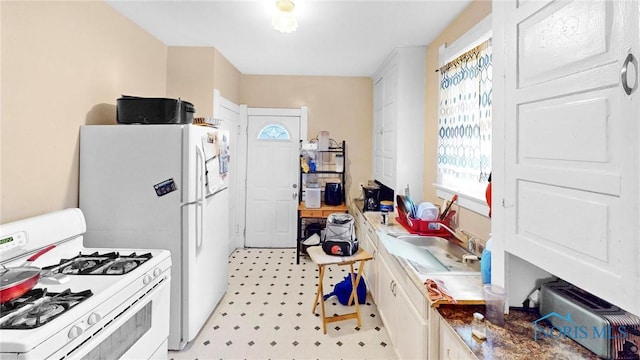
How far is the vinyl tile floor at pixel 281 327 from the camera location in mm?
2092

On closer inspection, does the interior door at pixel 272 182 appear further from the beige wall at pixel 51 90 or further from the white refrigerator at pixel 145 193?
the white refrigerator at pixel 145 193

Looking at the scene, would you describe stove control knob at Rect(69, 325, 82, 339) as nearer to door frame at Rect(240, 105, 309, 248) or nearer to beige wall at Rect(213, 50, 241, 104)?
beige wall at Rect(213, 50, 241, 104)

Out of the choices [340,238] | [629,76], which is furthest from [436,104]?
[629,76]

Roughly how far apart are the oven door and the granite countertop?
4.72 ft

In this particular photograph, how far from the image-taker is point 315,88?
425 centimetres

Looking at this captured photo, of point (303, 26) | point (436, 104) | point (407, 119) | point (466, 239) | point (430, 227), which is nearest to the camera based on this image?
point (466, 239)

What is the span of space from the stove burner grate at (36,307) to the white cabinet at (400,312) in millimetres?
1517

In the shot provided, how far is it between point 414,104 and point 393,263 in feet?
5.76

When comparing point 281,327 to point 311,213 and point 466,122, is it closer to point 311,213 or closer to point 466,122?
point 311,213

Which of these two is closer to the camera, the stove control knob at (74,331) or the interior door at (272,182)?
the stove control knob at (74,331)

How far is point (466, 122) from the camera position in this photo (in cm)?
219

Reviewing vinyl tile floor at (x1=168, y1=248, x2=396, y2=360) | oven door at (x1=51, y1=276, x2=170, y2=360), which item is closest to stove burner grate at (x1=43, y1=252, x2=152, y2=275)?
oven door at (x1=51, y1=276, x2=170, y2=360)

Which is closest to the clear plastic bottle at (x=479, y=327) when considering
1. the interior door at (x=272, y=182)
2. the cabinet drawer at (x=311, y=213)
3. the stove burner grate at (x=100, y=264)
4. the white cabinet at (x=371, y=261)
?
the white cabinet at (x=371, y=261)

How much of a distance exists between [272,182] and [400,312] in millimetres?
2837
